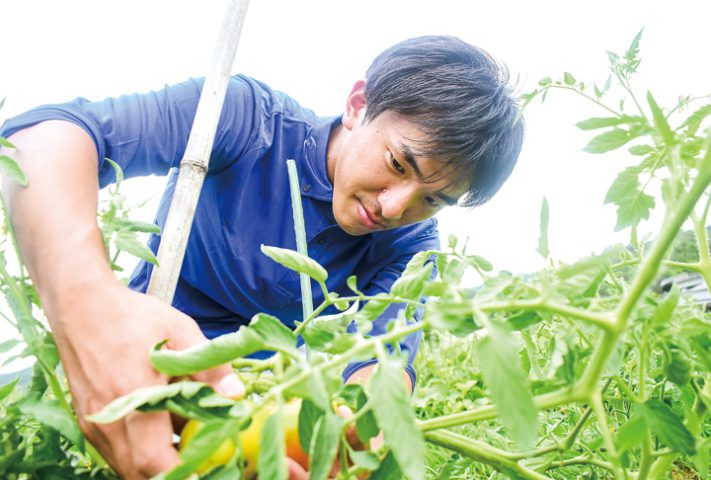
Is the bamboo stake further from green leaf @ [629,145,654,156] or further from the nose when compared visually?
green leaf @ [629,145,654,156]

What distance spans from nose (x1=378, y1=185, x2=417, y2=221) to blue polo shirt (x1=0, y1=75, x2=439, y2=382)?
31 centimetres

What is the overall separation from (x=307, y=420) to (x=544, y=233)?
0.22 m

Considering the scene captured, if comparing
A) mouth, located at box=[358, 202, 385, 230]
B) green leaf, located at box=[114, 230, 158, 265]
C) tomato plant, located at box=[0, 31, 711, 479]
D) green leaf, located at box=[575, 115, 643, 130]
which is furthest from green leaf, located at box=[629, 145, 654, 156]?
mouth, located at box=[358, 202, 385, 230]

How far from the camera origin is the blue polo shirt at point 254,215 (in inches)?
47.6

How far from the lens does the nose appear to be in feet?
3.50

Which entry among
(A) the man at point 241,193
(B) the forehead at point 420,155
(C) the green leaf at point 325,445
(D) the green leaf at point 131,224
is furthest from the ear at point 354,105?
(C) the green leaf at point 325,445

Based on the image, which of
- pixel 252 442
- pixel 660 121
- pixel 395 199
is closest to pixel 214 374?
pixel 252 442

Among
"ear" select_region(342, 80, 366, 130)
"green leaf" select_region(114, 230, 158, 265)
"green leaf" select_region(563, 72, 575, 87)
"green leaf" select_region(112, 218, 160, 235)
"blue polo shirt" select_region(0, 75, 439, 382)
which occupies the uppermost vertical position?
"green leaf" select_region(563, 72, 575, 87)

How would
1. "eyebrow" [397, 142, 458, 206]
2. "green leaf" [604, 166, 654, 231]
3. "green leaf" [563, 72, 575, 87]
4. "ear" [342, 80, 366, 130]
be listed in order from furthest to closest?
"ear" [342, 80, 366, 130] → "eyebrow" [397, 142, 458, 206] → "green leaf" [563, 72, 575, 87] → "green leaf" [604, 166, 654, 231]

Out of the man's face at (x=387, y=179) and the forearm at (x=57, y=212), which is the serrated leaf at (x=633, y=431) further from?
the man's face at (x=387, y=179)

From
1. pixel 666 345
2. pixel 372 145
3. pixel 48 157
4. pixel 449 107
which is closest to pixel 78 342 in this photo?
pixel 48 157

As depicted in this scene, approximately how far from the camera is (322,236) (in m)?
1.43

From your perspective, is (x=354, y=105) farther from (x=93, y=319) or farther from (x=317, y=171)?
(x=93, y=319)

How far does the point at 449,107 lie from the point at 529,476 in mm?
814
